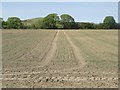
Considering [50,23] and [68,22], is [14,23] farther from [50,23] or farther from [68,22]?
[68,22]

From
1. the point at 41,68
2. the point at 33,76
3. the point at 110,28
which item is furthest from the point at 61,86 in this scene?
the point at 110,28

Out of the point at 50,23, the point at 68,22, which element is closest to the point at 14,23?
the point at 50,23

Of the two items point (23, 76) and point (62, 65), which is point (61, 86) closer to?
point (23, 76)

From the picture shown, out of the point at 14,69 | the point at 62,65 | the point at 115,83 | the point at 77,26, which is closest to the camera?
the point at 115,83

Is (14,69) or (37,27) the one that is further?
(37,27)

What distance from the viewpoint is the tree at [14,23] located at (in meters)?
78.0

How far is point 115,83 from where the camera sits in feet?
25.0

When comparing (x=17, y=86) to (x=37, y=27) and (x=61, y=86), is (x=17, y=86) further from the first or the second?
(x=37, y=27)

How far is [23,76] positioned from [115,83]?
9.20ft

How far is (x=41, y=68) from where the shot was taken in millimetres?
10453

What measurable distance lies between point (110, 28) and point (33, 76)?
2929 inches

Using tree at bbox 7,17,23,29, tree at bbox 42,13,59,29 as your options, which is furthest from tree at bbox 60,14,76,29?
tree at bbox 7,17,23,29

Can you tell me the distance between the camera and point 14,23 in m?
81.4

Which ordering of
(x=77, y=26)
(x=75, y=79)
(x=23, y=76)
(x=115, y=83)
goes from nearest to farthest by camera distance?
(x=115, y=83) < (x=75, y=79) < (x=23, y=76) < (x=77, y=26)
